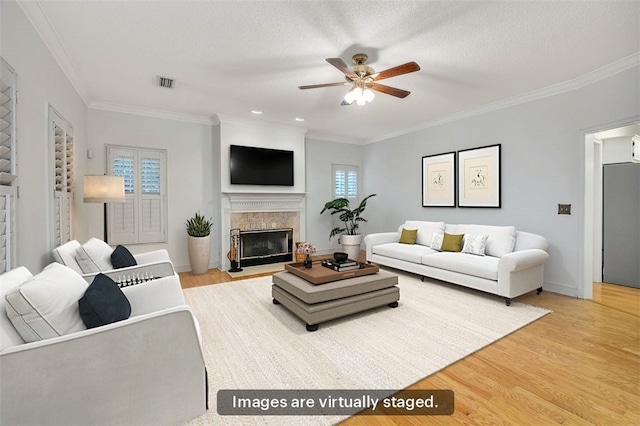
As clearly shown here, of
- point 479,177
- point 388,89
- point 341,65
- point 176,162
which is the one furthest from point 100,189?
point 479,177

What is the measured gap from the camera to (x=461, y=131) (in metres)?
5.05

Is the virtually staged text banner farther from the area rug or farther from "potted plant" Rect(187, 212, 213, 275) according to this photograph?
"potted plant" Rect(187, 212, 213, 275)

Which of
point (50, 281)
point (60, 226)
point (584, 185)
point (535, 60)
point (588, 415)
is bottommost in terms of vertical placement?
point (588, 415)

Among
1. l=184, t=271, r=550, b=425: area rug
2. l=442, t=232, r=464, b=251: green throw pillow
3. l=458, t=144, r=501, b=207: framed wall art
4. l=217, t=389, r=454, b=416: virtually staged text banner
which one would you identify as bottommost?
l=217, t=389, r=454, b=416: virtually staged text banner

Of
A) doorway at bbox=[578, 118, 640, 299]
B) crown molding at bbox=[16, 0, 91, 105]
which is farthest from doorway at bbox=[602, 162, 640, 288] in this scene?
crown molding at bbox=[16, 0, 91, 105]

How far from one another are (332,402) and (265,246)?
4.27 m

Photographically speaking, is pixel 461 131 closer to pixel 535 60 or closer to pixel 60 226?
pixel 535 60

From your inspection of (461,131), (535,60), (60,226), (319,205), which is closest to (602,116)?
(535,60)

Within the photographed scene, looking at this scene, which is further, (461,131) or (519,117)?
(461,131)

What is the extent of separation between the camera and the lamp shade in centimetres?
310

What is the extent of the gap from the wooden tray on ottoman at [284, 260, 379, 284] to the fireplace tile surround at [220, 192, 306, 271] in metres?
2.41

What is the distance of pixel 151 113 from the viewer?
15.8 ft

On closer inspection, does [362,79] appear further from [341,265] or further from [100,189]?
[100,189]

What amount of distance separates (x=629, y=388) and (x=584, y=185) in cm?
262
